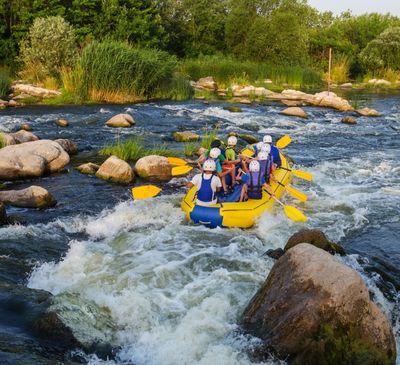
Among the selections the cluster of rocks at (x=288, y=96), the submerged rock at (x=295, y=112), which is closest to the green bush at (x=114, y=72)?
the cluster of rocks at (x=288, y=96)

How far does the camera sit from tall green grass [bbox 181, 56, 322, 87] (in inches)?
848

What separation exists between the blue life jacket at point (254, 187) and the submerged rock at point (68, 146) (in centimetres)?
419

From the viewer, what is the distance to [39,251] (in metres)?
5.54

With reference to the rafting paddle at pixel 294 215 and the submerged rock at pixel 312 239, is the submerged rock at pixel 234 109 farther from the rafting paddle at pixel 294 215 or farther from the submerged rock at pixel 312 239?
the submerged rock at pixel 312 239

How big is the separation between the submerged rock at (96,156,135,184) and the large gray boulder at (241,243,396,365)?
470 centimetres

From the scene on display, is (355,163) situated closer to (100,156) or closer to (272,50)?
(100,156)

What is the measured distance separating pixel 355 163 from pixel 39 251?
7024 millimetres

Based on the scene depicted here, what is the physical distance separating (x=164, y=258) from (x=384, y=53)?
90.6ft

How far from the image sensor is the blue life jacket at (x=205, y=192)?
6.59m

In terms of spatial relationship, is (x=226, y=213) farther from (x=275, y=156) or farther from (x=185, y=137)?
(x=185, y=137)

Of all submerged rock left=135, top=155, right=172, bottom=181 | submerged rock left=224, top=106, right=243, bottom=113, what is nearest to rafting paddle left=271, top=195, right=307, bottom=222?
submerged rock left=135, top=155, right=172, bottom=181

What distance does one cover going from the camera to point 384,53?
29156 mm

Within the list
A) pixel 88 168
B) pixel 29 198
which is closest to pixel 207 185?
pixel 29 198

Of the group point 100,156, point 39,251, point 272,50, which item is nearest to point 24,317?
point 39,251
